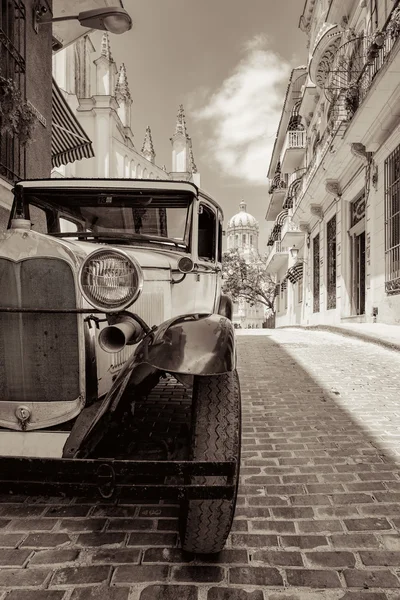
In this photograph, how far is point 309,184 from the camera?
14227 millimetres

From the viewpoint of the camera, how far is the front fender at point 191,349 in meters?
1.71

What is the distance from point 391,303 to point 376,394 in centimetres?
528

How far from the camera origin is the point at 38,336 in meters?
1.81

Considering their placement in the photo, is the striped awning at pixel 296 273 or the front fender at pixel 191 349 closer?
the front fender at pixel 191 349

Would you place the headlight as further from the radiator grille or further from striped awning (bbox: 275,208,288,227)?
striped awning (bbox: 275,208,288,227)

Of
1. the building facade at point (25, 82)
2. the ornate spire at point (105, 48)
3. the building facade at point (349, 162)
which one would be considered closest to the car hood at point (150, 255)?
the building facade at point (25, 82)

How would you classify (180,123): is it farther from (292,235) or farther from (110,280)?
(110,280)

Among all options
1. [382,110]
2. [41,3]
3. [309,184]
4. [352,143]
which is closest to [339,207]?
[309,184]

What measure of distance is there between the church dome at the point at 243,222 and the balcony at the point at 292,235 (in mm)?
56215

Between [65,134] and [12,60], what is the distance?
263 cm

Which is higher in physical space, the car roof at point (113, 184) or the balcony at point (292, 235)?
the balcony at point (292, 235)

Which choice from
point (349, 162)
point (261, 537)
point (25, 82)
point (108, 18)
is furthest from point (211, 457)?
point (349, 162)

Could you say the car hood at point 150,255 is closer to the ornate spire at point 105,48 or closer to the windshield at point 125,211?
the windshield at point 125,211

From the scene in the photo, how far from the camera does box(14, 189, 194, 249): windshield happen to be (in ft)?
9.70
